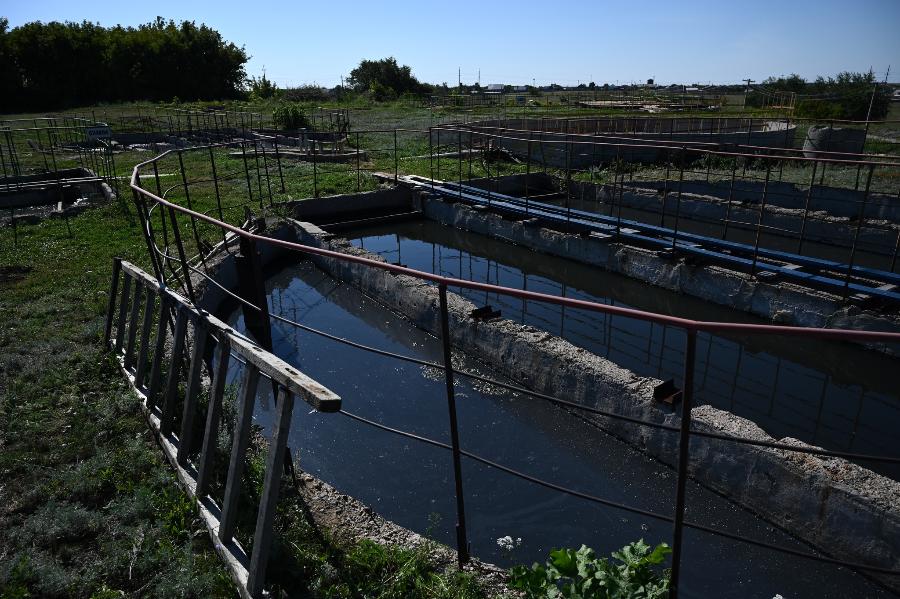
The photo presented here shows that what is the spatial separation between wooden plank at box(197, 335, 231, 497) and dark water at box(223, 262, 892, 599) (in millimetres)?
1671

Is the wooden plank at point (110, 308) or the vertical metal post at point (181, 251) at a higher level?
the vertical metal post at point (181, 251)

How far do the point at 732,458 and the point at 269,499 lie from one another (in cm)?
411

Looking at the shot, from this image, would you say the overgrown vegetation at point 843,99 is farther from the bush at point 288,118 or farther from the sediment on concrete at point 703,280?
the bush at point 288,118

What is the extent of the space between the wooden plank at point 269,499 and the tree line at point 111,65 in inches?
1995

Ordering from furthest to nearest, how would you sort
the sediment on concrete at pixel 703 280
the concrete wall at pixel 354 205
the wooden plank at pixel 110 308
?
the concrete wall at pixel 354 205
the sediment on concrete at pixel 703 280
the wooden plank at pixel 110 308

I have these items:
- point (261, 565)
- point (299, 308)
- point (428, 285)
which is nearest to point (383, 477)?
point (261, 565)

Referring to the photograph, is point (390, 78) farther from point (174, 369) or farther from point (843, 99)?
point (174, 369)

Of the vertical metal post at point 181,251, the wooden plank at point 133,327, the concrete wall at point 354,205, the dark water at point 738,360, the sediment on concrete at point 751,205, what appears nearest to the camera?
the vertical metal post at point 181,251

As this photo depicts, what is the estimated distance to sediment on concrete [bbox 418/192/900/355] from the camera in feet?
27.5

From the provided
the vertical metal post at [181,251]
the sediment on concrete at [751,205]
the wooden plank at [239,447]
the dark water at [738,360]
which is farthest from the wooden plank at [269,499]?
the sediment on concrete at [751,205]

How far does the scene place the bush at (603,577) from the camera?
2.42 meters

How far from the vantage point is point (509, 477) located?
5586mm

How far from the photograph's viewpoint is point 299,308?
10.0 meters

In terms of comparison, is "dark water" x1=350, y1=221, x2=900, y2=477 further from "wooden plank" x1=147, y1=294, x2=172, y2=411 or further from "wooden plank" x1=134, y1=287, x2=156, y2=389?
"wooden plank" x1=147, y1=294, x2=172, y2=411
